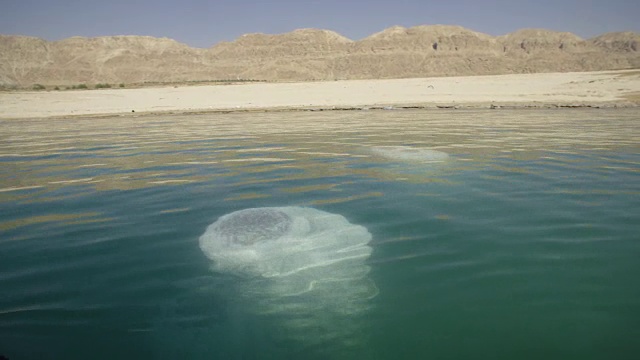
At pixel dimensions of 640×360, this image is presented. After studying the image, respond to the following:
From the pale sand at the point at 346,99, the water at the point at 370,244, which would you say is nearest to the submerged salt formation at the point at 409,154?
the water at the point at 370,244

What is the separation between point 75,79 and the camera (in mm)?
86188

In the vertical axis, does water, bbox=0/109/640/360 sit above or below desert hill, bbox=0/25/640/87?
below

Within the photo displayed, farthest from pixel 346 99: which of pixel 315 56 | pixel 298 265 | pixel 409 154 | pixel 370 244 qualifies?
pixel 315 56

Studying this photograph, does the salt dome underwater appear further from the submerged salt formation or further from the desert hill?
the desert hill

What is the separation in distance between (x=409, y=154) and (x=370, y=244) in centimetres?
528

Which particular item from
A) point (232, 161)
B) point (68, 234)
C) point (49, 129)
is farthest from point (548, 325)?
point (49, 129)

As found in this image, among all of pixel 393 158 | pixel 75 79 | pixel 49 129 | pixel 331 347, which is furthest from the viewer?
pixel 75 79

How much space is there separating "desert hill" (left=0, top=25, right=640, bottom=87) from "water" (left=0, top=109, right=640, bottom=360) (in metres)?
85.8

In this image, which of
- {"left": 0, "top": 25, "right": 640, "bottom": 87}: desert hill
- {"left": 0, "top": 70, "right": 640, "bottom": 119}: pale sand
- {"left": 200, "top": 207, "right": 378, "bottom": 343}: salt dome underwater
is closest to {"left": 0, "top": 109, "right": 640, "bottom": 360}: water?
{"left": 200, "top": 207, "right": 378, "bottom": 343}: salt dome underwater

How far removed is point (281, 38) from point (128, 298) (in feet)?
421

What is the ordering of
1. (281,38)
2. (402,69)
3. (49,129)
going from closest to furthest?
1. (49,129)
2. (402,69)
3. (281,38)

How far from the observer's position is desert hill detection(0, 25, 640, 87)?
92125 millimetres

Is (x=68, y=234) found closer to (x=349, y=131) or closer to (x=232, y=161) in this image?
(x=232, y=161)

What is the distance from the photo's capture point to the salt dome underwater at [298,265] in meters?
→ 3.58
